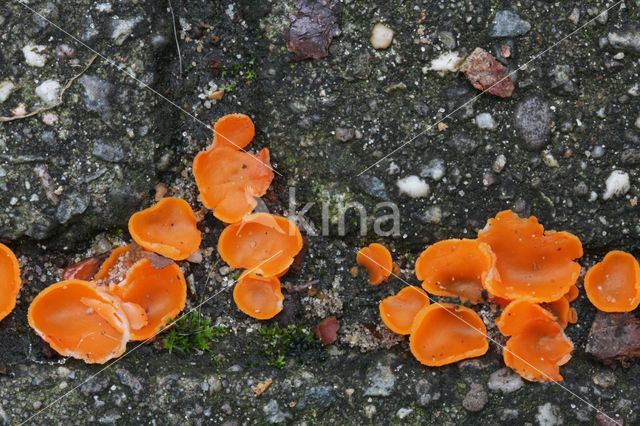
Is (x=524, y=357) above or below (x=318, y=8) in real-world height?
below

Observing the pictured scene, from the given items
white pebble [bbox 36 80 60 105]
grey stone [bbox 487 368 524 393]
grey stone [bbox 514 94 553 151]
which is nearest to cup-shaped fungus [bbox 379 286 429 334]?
grey stone [bbox 487 368 524 393]

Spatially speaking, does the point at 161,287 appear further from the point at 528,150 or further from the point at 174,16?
the point at 528,150

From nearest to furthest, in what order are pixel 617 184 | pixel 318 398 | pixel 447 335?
pixel 318 398, pixel 447 335, pixel 617 184

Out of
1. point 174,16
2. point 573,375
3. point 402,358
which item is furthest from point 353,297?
point 174,16

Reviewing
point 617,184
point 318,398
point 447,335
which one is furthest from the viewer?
point 617,184

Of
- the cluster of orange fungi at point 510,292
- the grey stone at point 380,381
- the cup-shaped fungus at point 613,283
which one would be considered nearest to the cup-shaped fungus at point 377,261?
the cluster of orange fungi at point 510,292

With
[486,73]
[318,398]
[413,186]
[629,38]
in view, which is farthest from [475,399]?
→ [629,38]

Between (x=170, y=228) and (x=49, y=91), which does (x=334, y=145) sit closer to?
(x=170, y=228)
